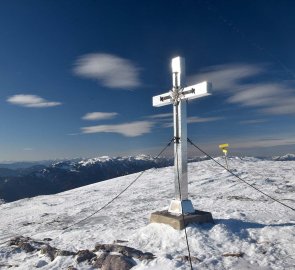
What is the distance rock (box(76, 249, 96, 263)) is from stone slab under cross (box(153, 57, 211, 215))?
2821 millimetres

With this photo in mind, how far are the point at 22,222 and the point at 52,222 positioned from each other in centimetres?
208

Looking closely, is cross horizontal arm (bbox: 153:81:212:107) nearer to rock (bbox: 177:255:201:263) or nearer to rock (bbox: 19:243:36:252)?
rock (bbox: 177:255:201:263)

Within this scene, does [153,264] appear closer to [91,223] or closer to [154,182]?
[91,223]

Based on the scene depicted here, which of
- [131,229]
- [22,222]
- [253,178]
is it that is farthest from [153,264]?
[253,178]

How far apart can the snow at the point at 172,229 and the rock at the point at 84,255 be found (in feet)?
0.63

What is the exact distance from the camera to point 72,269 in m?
8.62

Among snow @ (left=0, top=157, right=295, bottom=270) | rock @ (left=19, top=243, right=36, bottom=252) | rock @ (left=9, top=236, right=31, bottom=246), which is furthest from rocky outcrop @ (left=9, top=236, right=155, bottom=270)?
rock @ (left=9, top=236, right=31, bottom=246)

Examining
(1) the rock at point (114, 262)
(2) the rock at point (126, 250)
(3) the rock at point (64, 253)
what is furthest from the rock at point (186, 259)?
(3) the rock at point (64, 253)

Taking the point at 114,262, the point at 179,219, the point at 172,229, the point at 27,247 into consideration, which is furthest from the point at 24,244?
the point at 179,219

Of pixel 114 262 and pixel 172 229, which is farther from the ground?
pixel 172 229

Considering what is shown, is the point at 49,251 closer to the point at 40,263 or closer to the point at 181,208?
the point at 40,263

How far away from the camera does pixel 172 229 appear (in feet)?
33.8

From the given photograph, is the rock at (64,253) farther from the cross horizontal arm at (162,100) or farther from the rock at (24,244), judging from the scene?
the cross horizontal arm at (162,100)

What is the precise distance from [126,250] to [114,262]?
0.68 meters
